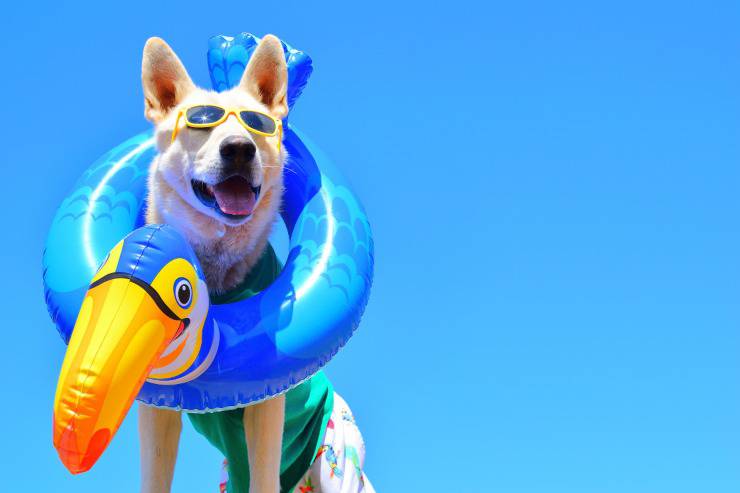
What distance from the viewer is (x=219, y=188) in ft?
21.2

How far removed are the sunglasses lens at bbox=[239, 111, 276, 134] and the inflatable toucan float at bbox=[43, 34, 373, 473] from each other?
2.74ft

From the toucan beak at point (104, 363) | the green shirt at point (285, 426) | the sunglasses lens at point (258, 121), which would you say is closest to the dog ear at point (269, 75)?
the sunglasses lens at point (258, 121)

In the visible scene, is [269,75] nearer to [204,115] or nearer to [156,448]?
[204,115]

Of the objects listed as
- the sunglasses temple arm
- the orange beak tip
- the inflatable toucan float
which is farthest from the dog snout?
the orange beak tip

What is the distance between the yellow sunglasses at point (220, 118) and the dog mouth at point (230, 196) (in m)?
0.37

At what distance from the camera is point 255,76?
7.18m

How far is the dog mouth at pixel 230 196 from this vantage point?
6.45 m

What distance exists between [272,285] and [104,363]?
177 cm

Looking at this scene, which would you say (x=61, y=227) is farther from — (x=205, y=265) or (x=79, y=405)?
(x=79, y=405)

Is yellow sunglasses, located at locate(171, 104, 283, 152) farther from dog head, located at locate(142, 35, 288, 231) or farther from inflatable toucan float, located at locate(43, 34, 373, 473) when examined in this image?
inflatable toucan float, located at locate(43, 34, 373, 473)

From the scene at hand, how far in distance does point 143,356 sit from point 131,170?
2431 mm

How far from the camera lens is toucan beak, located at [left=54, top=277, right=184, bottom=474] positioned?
511 centimetres

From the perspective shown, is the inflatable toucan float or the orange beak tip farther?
the inflatable toucan float

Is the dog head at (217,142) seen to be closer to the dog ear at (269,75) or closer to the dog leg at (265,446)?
the dog ear at (269,75)
